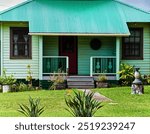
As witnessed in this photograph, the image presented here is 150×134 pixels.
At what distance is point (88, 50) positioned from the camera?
57.8 feet

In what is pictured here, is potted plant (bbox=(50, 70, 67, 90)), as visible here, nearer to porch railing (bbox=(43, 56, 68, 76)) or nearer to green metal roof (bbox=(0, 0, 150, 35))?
porch railing (bbox=(43, 56, 68, 76))

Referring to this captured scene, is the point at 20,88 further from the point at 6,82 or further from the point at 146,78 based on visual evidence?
the point at 146,78

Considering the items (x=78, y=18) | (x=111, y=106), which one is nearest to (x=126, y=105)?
(x=111, y=106)

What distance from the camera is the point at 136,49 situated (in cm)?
1780

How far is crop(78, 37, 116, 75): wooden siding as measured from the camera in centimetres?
1758

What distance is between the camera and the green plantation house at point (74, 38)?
16.5m

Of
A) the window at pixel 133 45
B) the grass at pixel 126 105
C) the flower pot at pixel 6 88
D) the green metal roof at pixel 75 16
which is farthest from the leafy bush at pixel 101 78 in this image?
the flower pot at pixel 6 88

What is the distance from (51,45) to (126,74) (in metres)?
3.16

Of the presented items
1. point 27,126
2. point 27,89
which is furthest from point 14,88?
point 27,126

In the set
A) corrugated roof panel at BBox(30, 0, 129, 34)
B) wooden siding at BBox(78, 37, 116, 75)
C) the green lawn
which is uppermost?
corrugated roof panel at BBox(30, 0, 129, 34)

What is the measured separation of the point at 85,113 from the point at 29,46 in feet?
37.3

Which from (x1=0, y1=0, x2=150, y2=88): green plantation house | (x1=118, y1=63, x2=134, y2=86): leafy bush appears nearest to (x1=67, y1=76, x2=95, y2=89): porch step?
(x1=0, y1=0, x2=150, y2=88): green plantation house

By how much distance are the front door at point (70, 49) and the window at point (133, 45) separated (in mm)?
1878

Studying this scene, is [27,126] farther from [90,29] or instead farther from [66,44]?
[66,44]
